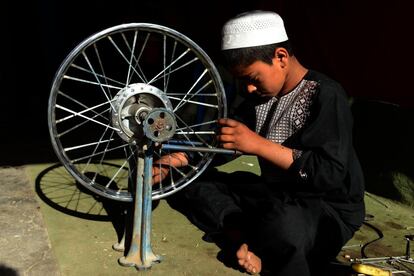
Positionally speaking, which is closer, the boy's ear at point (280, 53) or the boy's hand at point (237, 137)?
the boy's hand at point (237, 137)

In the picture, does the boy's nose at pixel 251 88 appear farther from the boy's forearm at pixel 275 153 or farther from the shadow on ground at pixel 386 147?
the shadow on ground at pixel 386 147

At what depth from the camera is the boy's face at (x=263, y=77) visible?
265 cm

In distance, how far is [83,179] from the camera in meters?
2.75

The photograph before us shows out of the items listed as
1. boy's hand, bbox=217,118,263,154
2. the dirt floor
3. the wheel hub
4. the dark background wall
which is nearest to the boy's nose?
boy's hand, bbox=217,118,263,154

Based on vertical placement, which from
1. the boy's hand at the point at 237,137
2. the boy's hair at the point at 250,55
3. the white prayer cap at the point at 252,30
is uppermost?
the white prayer cap at the point at 252,30

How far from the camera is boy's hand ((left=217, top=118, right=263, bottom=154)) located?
2.54 meters

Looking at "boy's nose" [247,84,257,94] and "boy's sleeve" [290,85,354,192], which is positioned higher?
"boy's nose" [247,84,257,94]

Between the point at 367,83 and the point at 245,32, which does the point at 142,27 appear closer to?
the point at 245,32

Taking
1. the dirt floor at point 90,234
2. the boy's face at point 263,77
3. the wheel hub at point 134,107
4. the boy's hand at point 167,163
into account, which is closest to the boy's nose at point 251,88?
the boy's face at point 263,77

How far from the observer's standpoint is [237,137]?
254 centimetres

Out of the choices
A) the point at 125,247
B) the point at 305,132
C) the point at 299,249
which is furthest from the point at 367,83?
the point at 125,247

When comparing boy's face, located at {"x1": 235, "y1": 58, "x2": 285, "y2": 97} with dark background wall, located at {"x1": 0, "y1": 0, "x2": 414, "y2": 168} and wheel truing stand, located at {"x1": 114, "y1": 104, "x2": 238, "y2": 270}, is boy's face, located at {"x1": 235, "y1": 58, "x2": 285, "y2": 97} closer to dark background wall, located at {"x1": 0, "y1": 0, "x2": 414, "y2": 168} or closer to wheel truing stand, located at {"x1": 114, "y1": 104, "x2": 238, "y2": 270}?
wheel truing stand, located at {"x1": 114, "y1": 104, "x2": 238, "y2": 270}

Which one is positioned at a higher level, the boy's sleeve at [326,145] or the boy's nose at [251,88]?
the boy's nose at [251,88]

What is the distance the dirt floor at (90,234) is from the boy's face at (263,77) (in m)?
0.96
